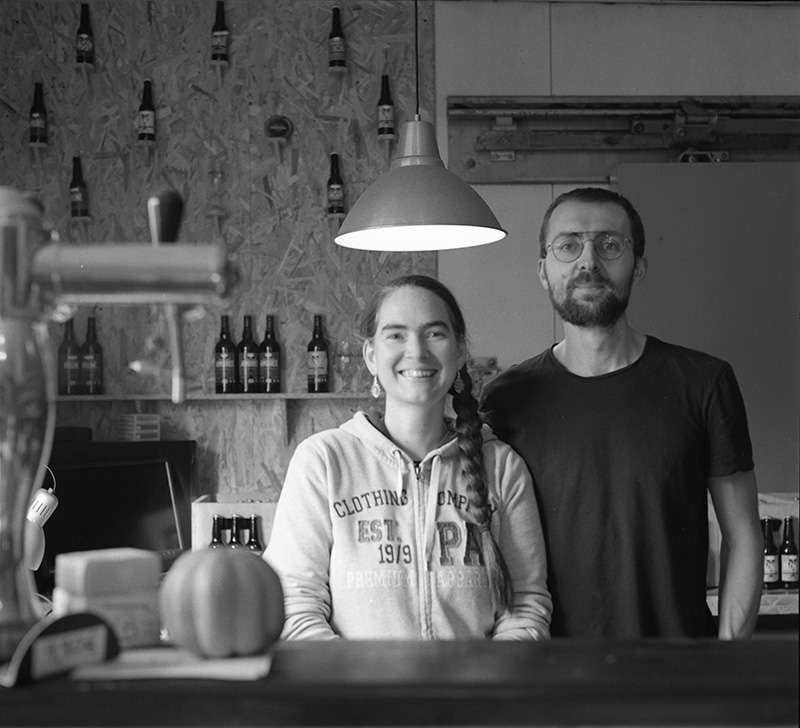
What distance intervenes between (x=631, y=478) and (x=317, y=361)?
273 centimetres

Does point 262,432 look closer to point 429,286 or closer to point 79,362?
point 79,362

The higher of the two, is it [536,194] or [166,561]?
[536,194]

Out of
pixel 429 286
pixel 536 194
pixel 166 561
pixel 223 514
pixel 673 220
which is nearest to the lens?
pixel 429 286

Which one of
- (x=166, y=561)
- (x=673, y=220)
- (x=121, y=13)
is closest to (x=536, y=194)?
(x=673, y=220)

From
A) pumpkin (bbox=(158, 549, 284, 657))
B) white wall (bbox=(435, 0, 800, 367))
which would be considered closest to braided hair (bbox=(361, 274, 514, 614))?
pumpkin (bbox=(158, 549, 284, 657))

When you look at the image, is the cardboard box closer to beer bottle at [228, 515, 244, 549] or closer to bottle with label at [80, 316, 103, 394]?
beer bottle at [228, 515, 244, 549]

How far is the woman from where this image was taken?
1727mm

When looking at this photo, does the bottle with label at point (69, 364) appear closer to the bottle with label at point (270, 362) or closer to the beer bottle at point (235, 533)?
the bottle with label at point (270, 362)

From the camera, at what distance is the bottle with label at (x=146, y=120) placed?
4562 mm

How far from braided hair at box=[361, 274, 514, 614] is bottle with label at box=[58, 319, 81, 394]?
9.15 feet

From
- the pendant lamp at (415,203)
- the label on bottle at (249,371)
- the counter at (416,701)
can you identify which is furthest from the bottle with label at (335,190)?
the counter at (416,701)

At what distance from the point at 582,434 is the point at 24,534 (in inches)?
46.8

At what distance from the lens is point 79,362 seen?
15.0 ft

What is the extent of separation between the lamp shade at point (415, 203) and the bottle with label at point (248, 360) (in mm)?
1868
